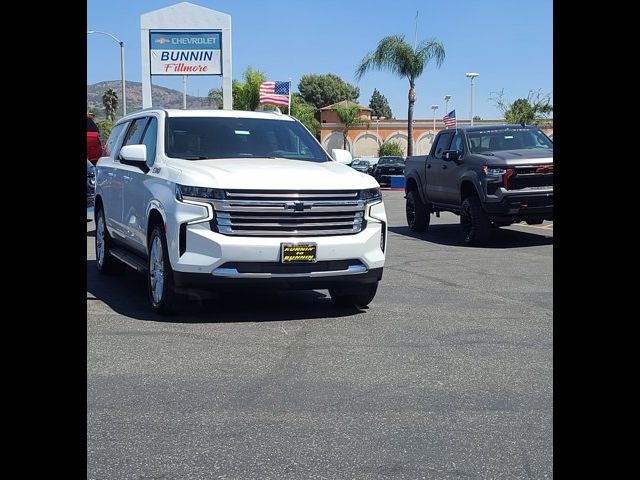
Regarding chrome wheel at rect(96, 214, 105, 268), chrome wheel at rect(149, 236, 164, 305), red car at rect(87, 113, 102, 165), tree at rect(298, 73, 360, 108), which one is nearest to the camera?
chrome wheel at rect(149, 236, 164, 305)

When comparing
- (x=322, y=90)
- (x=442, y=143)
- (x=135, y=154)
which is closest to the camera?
(x=135, y=154)

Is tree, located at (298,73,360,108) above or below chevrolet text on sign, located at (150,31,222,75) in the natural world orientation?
above

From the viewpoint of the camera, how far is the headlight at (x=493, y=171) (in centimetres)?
1374

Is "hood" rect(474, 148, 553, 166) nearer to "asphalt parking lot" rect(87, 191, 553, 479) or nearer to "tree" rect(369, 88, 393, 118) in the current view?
"asphalt parking lot" rect(87, 191, 553, 479)

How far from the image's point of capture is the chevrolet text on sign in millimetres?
29984

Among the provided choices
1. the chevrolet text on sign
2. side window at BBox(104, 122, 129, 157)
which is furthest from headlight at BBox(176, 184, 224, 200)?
the chevrolet text on sign

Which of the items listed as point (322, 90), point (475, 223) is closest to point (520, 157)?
point (475, 223)

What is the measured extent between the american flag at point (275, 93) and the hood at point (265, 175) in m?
33.5

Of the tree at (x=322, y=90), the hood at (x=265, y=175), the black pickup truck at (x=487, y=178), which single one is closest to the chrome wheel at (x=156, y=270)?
the hood at (x=265, y=175)

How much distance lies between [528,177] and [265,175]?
7282 mm

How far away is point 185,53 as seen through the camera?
30.1m

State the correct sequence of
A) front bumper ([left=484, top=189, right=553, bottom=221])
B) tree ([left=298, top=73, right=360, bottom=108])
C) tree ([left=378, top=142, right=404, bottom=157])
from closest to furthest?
front bumper ([left=484, top=189, right=553, bottom=221])
tree ([left=378, top=142, right=404, bottom=157])
tree ([left=298, top=73, right=360, bottom=108])

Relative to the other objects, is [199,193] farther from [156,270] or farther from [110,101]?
[110,101]
